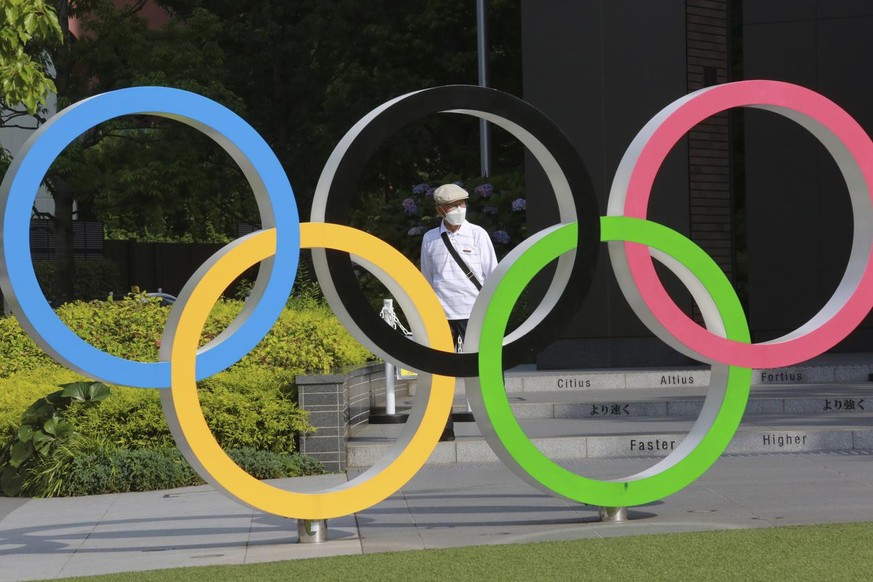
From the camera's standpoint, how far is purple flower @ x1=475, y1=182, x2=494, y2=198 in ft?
65.2

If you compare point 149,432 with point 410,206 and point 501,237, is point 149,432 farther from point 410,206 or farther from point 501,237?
point 410,206

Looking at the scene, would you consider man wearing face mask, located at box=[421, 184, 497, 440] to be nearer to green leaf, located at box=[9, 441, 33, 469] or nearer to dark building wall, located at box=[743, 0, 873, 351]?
green leaf, located at box=[9, 441, 33, 469]

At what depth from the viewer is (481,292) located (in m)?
7.91

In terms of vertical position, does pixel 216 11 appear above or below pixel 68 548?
above

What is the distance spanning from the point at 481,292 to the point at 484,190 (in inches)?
475

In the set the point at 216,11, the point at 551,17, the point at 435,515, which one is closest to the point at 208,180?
the point at 216,11

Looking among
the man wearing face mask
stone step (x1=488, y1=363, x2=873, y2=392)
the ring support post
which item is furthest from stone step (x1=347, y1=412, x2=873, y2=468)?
stone step (x1=488, y1=363, x2=873, y2=392)

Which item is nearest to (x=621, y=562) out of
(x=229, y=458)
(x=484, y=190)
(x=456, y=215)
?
(x=229, y=458)

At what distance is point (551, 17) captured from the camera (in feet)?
53.7

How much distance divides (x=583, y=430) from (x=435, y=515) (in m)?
3.39

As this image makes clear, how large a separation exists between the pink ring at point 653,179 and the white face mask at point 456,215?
72.5 inches

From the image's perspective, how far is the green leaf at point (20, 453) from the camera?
33.2ft

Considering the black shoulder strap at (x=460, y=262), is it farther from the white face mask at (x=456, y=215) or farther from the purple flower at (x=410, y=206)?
the purple flower at (x=410, y=206)

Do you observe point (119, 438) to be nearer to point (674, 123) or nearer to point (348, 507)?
point (348, 507)
